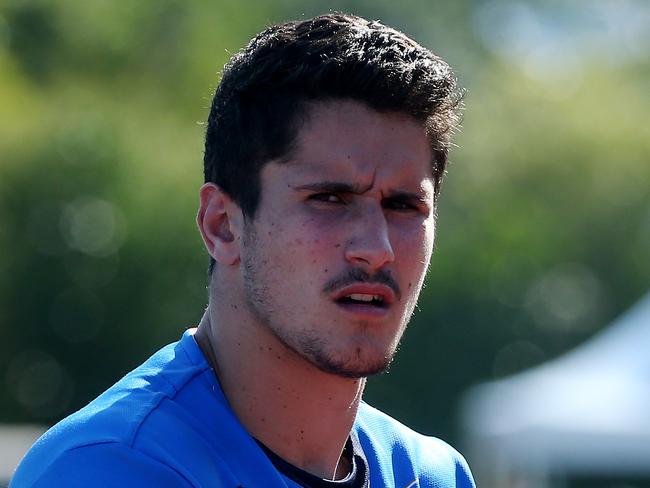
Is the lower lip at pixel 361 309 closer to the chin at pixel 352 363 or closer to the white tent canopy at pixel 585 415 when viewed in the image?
the chin at pixel 352 363

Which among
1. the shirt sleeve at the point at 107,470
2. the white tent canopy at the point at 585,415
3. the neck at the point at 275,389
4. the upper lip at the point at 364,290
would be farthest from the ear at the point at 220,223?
the white tent canopy at the point at 585,415

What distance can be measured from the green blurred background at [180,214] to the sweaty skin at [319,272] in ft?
46.5

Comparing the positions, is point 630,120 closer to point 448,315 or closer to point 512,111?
point 512,111

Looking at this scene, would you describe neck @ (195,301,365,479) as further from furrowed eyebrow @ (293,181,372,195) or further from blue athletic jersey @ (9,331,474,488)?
furrowed eyebrow @ (293,181,372,195)

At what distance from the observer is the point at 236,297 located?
273 centimetres

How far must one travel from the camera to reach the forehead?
2.63 m

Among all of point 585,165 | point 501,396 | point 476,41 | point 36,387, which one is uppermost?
point 476,41

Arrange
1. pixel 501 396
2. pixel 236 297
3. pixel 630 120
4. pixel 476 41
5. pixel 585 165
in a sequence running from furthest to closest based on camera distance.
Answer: pixel 476 41, pixel 630 120, pixel 585 165, pixel 501 396, pixel 236 297

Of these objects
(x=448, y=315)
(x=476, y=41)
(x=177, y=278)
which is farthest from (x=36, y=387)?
(x=476, y=41)

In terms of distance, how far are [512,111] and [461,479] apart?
2312 centimetres

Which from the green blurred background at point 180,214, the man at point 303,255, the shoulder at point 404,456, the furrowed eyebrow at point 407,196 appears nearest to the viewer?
the man at point 303,255

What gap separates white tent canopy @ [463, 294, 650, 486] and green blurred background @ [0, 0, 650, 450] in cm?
683

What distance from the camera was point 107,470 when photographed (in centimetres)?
231

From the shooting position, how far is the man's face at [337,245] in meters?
2.60
